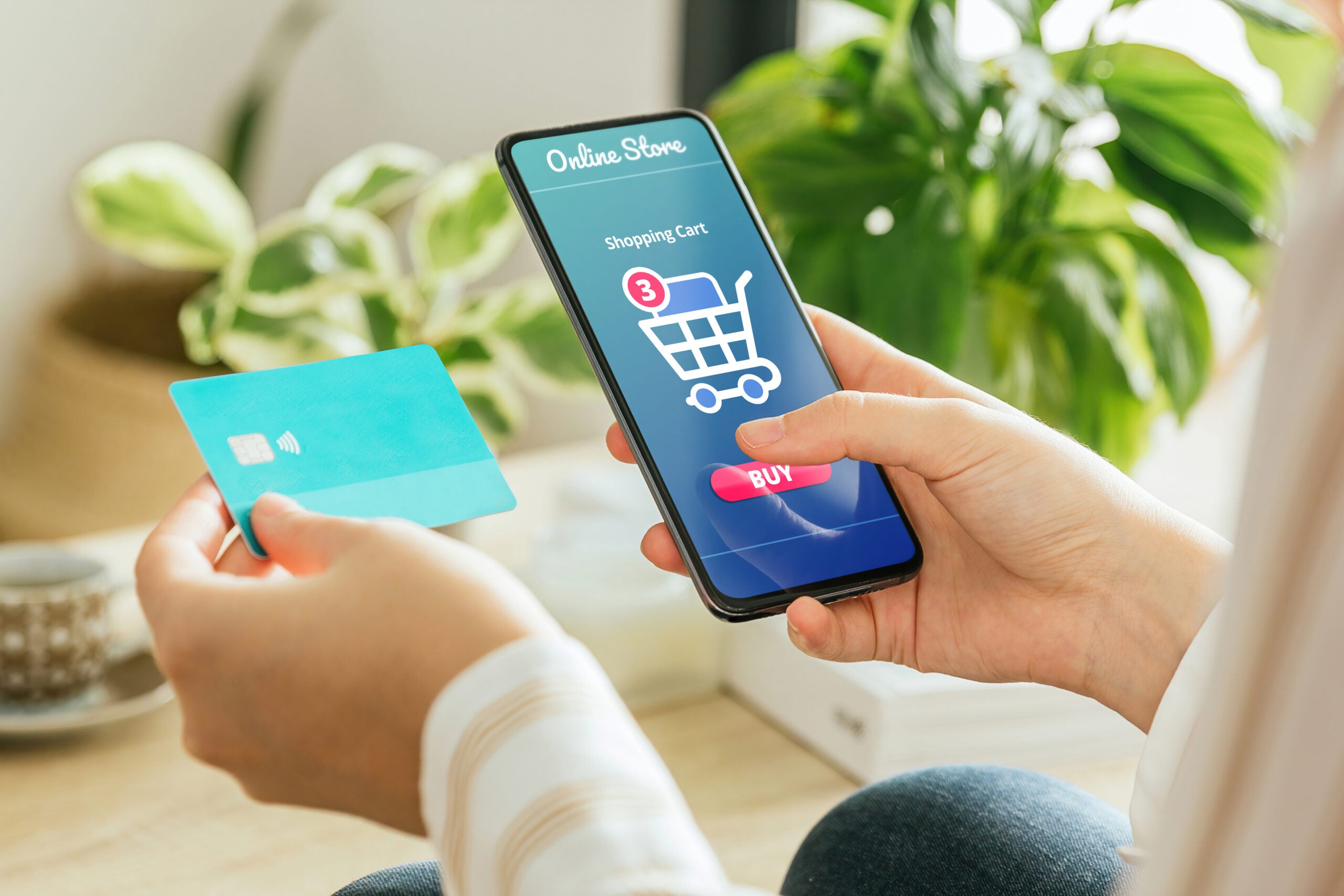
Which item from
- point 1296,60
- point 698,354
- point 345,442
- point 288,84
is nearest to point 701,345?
point 698,354

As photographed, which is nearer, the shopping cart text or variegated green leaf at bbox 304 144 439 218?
the shopping cart text

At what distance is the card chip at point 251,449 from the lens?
17.9 inches

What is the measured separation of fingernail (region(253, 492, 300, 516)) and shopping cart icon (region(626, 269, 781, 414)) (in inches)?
7.5

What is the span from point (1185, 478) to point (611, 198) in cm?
70

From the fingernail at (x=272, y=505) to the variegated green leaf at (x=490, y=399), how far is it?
1.46ft

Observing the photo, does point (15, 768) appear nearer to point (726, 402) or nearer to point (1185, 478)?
point (726, 402)

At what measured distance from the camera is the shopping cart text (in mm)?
562

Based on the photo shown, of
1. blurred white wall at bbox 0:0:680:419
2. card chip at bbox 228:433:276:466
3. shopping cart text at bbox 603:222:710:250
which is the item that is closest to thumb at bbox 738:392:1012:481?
shopping cart text at bbox 603:222:710:250

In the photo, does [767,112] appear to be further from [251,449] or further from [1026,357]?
[251,449]

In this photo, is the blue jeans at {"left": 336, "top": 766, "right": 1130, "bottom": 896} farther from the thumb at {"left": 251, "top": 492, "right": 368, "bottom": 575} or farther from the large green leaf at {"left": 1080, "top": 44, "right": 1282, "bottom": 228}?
the large green leaf at {"left": 1080, "top": 44, "right": 1282, "bottom": 228}

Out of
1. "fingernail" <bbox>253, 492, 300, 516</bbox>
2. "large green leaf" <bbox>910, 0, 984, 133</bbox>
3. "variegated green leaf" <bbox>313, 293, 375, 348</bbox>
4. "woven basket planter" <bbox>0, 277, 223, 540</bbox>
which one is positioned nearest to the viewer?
"fingernail" <bbox>253, 492, 300, 516</bbox>

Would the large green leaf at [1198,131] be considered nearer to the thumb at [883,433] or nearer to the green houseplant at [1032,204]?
the green houseplant at [1032,204]

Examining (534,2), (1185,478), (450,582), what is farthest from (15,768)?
(534,2)

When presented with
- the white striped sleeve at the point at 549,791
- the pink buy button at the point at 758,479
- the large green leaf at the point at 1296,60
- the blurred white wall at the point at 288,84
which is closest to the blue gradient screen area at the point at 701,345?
the pink buy button at the point at 758,479
